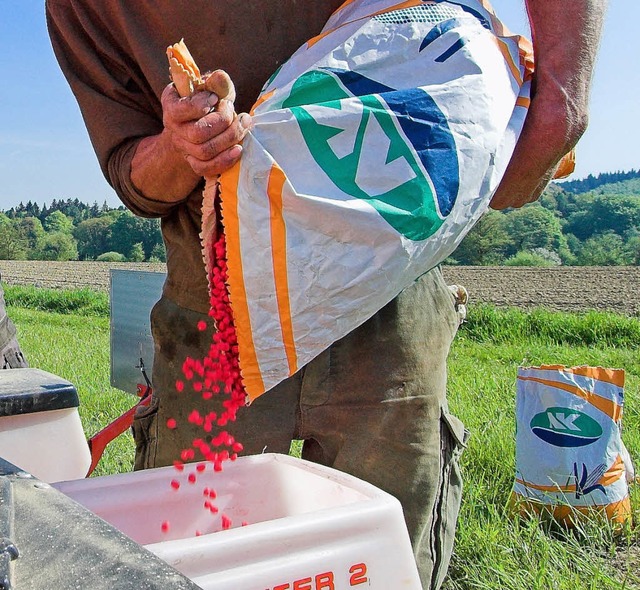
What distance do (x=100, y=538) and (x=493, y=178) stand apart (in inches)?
34.7

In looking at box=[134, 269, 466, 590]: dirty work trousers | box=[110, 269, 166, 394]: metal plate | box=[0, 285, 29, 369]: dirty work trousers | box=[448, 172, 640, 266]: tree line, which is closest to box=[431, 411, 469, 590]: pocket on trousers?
box=[134, 269, 466, 590]: dirty work trousers

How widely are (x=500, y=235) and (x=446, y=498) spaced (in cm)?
4489

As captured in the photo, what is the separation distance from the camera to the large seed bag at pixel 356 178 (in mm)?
1162

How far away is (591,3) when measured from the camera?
1.41 meters

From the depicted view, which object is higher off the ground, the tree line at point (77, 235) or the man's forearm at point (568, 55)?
the man's forearm at point (568, 55)

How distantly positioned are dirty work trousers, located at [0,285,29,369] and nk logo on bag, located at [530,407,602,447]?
185 cm

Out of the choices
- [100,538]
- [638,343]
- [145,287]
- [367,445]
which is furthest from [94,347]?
[100,538]

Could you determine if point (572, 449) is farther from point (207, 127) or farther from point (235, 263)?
point (207, 127)

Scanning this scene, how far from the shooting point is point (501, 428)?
3492 mm

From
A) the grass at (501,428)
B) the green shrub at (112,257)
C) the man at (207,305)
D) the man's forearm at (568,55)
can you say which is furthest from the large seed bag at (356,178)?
the green shrub at (112,257)

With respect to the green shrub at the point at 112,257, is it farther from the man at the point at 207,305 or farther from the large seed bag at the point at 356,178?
the large seed bag at the point at 356,178

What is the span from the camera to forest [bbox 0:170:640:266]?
1664 inches

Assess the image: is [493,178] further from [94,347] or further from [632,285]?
[632,285]

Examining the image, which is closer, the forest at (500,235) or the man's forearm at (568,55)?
the man's forearm at (568,55)
